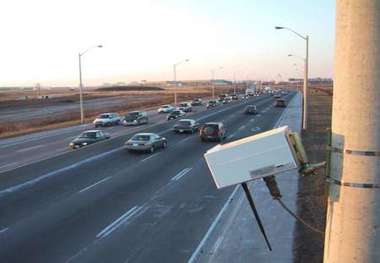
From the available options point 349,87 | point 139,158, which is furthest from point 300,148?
point 139,158

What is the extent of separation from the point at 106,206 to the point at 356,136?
14.4 metres

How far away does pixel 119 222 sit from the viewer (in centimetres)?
1492

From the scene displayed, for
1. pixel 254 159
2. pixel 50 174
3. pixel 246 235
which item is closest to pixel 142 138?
pixel 50 174

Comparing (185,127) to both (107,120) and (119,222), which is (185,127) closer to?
(107,120)

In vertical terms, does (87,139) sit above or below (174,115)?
above

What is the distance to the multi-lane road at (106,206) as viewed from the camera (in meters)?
12.3

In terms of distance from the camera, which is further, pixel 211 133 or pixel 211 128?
pixel 211 128

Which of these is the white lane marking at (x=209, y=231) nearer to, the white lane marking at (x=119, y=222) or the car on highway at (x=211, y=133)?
the white lane marking at (x=119, y=222)

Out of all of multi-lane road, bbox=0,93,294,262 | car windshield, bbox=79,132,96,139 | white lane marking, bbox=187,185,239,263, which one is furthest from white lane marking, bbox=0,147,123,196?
white lane marking, bbox=187,185,239,263

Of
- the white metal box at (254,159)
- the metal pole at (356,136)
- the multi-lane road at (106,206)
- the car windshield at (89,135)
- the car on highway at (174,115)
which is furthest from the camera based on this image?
the car on highway at (174,115)

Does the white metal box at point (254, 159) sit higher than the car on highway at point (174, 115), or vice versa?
the white metal box at point (254, 159)

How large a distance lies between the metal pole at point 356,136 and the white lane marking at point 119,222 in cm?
1071

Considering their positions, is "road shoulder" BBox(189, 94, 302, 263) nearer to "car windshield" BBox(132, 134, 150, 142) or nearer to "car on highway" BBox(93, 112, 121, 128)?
"car windshield" BBox(132, 134, 150, 142)

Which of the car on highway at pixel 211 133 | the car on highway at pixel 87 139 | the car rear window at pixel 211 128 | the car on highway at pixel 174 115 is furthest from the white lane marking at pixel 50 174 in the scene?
the car on highway at pixel 174 115
